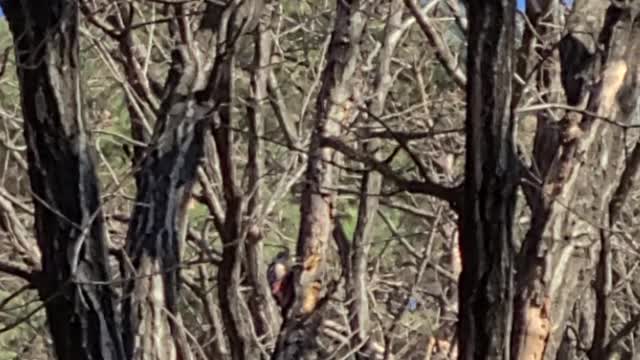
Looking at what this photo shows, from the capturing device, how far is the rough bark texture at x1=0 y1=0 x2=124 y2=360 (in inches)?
106

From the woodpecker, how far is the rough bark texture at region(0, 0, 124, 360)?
74.5 inches

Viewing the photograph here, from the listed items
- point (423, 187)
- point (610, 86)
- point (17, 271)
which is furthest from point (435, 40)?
point (17, 271)

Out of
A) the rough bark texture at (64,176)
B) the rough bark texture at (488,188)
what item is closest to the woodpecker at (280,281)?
the rough bark texture at (64,176)

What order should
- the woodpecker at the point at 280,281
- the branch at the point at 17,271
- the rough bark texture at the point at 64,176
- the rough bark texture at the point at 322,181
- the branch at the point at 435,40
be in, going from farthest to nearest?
the woodpecker at the point at 280,281 < the rough bark texture at the point at 322,181 < the branch at the point at 435,40 < the branch at the point at 17,271 < the rough bark texture at the point at 64,176

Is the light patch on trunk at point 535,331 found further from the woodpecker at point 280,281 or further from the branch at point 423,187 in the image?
the woodpecker at point 280,281

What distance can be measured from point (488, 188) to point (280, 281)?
2331 millimetres

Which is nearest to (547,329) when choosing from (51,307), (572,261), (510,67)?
(572,261)

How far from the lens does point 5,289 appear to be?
7492 millimetres

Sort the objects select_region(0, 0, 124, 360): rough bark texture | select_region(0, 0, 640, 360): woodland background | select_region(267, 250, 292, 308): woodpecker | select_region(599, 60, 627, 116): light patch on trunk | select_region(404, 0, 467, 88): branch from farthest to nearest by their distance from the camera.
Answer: select_region(267, 250, 292, 308): woodpecker
select_region(404, 0, 467, 88): branch
select_region(599, 60, 627, 116): light patch on trunk
select_region(0, 0, 124, 360): rough bark texture
select_region(0, 0, 640, 360): woodland background

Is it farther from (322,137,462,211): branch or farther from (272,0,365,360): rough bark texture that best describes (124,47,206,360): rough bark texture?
(272,0,365,360): rough bark texture

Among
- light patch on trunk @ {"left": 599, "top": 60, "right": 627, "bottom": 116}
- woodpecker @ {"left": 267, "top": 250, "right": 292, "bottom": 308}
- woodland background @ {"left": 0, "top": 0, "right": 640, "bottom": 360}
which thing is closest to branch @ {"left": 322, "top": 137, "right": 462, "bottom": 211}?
woodland background @ {"left": 0, "top": 0, "right": 640, "bottom": 360}

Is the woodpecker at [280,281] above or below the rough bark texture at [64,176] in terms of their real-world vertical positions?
below

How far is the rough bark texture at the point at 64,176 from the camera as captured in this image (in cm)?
268

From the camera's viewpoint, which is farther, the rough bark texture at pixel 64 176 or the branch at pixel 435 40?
the branch at pixel 435 40
